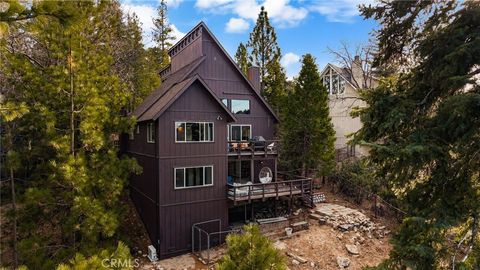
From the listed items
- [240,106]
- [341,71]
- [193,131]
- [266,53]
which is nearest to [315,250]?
[193,131]

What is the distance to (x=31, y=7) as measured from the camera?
129 inches

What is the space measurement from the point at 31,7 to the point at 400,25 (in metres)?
7.58

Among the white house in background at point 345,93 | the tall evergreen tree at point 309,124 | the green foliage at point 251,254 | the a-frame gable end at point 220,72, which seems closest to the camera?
the green foliage at point 251,254

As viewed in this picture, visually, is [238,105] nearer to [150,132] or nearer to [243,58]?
[150,132]

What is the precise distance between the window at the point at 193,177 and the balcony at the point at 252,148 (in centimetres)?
185

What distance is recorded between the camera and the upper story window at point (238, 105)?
18.0 meters

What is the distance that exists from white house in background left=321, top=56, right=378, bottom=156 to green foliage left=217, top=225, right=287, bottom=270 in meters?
20.9

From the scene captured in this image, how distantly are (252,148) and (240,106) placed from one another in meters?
3.47

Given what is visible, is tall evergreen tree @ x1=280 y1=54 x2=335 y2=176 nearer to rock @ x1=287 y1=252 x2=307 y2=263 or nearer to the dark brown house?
the dark brown house

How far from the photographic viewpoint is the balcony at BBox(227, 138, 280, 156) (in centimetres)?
1573

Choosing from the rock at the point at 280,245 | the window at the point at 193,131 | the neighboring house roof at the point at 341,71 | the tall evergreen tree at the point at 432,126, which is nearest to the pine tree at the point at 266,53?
the neighboring house roof at the point at 341,71

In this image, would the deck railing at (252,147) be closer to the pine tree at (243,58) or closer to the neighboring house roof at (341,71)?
the neighboring house roof at (341,71)

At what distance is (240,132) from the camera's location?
1831 cm

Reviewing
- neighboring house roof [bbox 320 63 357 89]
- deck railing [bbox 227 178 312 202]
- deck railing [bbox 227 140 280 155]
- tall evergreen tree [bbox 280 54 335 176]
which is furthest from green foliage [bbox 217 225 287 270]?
neighboring house roof [bbox 320 63 357 89]
